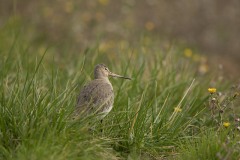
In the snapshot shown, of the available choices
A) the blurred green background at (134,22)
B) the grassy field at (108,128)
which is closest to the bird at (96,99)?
the grassy field at (108,128)

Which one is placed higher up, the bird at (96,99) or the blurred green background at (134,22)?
the blurred green background at (134,22)

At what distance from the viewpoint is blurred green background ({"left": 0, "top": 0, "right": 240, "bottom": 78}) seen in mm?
13180

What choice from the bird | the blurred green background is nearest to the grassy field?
the bird

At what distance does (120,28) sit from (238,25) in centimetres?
382

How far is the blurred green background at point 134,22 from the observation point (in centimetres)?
1318

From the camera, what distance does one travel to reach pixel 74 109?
616cm

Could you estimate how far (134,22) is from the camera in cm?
1534

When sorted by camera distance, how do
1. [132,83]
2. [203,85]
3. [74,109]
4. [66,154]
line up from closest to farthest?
[66,154] < [74,109] < [132,83] < [203,85]

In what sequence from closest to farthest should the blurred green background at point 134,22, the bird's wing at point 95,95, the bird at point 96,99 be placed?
the bird at point 96,99
the bird's wing at point 95,95
the blurred green background at point 134,22

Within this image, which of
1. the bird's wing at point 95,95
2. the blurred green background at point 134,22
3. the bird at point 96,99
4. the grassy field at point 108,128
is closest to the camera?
the grassy field at point 108,128

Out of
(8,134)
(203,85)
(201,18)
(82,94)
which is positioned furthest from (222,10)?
(8,134)

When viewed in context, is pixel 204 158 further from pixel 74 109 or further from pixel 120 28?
pixel 120 28

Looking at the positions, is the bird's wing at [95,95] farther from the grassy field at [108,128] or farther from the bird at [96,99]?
the grassy field at [108,128]

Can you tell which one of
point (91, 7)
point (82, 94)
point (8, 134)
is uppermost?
point (91, 7)
